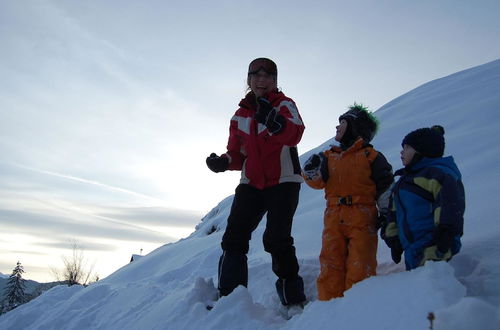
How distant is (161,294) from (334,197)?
9.38 ft

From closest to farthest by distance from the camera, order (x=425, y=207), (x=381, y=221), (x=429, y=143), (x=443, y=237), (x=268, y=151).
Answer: (x=443, y=237) → (x=425, y=207) → (x=429, y=143) → (x=381, y=221) → (x=268, y=151)

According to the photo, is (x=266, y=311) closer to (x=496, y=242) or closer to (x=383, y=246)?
(x=383, y=246)

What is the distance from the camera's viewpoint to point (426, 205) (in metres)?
2.63

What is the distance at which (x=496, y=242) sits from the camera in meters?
2.75

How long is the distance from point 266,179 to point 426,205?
1.27 meters

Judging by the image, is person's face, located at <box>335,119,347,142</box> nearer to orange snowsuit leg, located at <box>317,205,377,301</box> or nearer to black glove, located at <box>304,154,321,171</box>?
black glove, located at <box>304,154,321,171</box>

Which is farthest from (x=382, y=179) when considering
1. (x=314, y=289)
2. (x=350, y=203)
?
(x=314, y=289)

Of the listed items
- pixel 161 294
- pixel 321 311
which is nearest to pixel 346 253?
pixel 321 311

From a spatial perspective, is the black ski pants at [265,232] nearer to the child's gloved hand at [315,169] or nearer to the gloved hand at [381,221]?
the child's gloved hand at [315,169]

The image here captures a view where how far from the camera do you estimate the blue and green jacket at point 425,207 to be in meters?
2.39

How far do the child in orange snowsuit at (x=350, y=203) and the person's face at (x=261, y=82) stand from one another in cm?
68

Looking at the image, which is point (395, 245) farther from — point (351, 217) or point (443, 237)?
point (443, 237)

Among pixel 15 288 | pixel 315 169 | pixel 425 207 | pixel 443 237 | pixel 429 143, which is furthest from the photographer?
pixel 15 288

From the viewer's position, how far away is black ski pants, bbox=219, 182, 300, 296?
3.30 m
